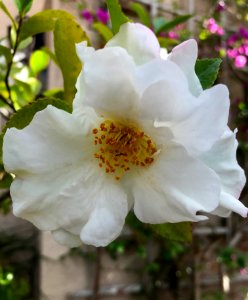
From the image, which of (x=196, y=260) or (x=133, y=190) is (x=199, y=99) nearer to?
(x=133, y=190)

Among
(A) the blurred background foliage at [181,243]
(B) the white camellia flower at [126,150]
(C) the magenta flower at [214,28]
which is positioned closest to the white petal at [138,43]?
(B) the white camellia flower at [126,150]

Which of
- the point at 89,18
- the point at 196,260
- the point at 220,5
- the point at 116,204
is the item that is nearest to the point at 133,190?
the point at 116,204

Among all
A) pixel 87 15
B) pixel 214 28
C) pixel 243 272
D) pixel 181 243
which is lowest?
pixel 243 272

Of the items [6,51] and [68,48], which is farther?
[6,51]

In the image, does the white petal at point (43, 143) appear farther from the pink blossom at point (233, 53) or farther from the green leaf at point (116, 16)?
the pink blossom at point (233, 53)

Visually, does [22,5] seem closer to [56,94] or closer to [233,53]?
[56,94]

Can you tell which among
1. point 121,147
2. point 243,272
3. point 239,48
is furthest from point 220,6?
point 121,147

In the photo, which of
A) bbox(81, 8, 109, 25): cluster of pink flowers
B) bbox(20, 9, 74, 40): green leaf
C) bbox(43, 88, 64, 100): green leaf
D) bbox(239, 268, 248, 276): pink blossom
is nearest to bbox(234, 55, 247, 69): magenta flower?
bbox(81, 8, 109, 25): cluster of pink flowers

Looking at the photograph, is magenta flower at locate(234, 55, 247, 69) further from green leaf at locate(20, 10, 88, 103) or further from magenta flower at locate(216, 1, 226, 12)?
green leaf at locate(20, 10, 88, 103)
